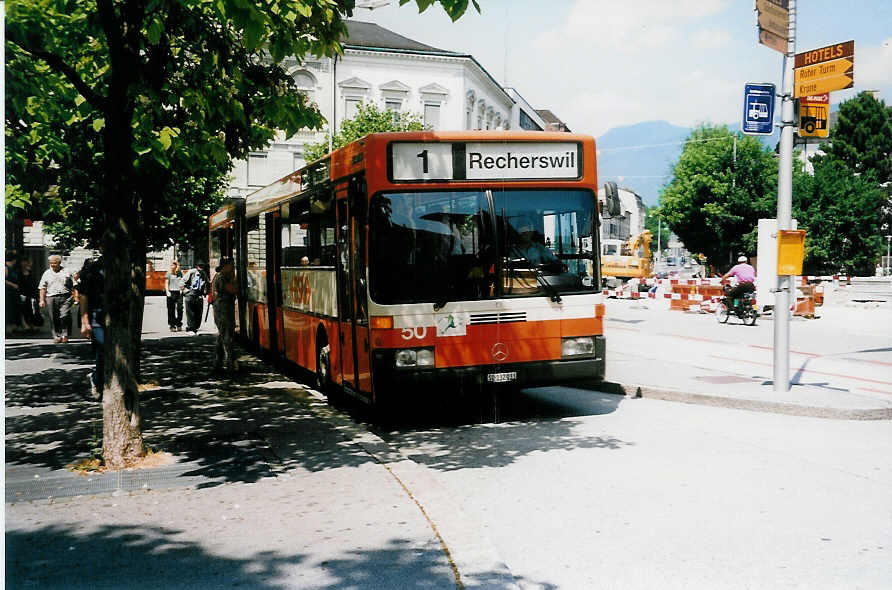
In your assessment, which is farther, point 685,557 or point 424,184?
point 424,184

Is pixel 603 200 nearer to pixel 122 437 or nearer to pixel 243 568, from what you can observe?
pixel 122 437

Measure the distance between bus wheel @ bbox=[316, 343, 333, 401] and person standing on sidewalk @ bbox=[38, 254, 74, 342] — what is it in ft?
32.0

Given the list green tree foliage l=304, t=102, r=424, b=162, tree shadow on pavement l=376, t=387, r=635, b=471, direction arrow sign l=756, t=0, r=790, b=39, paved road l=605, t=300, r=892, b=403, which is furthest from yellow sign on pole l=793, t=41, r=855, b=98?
green tree foliage l=304, t=102, r=424, b=162

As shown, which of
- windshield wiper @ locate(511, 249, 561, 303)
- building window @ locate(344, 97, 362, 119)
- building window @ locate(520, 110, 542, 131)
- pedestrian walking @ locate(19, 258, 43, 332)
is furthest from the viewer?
building window @ locate(520, 110, 542, 131)

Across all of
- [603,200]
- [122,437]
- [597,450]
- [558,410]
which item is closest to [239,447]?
[122,437]

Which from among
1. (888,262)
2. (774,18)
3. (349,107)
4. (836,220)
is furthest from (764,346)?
(888,262)

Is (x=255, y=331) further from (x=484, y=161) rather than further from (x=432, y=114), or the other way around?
(x=432, y=114)

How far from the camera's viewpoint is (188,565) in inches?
189

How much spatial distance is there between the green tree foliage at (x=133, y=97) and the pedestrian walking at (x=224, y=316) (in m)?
1.53

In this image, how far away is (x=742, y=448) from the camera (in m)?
7.88

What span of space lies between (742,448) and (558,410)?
2659mm

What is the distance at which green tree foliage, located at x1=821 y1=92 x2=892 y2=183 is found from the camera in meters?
74.4

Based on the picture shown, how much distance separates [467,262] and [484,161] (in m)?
1.04

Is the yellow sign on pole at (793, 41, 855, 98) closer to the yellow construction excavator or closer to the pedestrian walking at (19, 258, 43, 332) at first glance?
the pedestrian walking at (19, 258, 43, 332)
